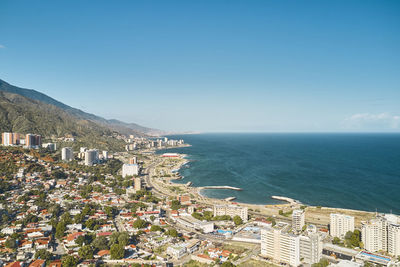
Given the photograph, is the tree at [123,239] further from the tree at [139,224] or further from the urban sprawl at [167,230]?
the tree at [139,224]

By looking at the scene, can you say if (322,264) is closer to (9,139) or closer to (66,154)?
(66,154)

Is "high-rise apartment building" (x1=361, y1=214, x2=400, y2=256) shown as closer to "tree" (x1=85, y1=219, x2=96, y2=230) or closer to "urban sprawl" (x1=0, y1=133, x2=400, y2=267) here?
"urban sprawl" (x1=0, y1=133, x2=400, y2=267)

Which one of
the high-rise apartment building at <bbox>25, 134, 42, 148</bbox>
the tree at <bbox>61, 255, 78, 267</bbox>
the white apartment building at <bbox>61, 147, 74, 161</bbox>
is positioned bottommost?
the tree at <bbox>61, 255, 78, 267</bbox>

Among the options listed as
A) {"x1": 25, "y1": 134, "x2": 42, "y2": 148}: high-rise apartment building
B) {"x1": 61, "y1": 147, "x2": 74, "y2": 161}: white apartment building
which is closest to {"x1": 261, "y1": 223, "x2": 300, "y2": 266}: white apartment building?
{"x1": 61, "y1": 147, "x2": 74, "y2": 161}: white apartment building

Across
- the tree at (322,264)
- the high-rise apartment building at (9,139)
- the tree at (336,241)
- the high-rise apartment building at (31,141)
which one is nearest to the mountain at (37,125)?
the high-rise apartment building at (31,141)

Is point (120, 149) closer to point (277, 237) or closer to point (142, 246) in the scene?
point (142, 246)
